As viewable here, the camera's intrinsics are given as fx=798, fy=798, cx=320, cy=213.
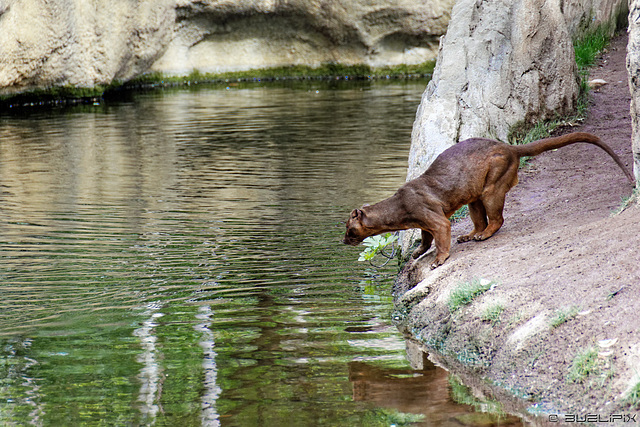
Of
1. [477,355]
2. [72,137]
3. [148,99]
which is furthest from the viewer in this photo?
[148,99]

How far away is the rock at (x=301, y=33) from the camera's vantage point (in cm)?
2766

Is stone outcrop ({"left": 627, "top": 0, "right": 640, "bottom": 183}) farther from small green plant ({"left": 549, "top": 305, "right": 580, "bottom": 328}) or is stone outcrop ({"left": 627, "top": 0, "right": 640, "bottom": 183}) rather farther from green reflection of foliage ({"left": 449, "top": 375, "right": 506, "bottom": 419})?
green reflection of foliage ({"left": 449, "top": 375, "right": 506, "bottom": 419})

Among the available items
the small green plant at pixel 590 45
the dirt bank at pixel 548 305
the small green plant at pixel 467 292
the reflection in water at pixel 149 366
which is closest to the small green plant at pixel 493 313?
the dirt bank at pixel 548 305

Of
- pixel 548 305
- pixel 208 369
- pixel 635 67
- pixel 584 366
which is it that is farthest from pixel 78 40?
pixel 584 366

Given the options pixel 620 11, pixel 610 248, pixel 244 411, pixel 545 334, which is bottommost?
pixel 244 411

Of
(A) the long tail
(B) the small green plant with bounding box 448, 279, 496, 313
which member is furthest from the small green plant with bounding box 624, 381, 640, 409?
(A) the long tail

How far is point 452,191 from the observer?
20.8ft

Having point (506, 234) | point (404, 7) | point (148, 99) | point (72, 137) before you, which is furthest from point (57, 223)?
point (404, 7)

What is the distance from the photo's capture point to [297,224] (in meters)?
9.18

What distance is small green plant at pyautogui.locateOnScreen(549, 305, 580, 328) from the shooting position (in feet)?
15.6

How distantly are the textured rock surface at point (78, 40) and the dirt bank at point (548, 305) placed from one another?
677 inches

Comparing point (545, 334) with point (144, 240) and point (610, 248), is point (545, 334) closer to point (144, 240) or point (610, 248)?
point (610, 248)

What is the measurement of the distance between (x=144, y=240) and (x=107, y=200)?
2.31 meters

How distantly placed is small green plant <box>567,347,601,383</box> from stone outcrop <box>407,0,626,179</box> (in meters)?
4.39
